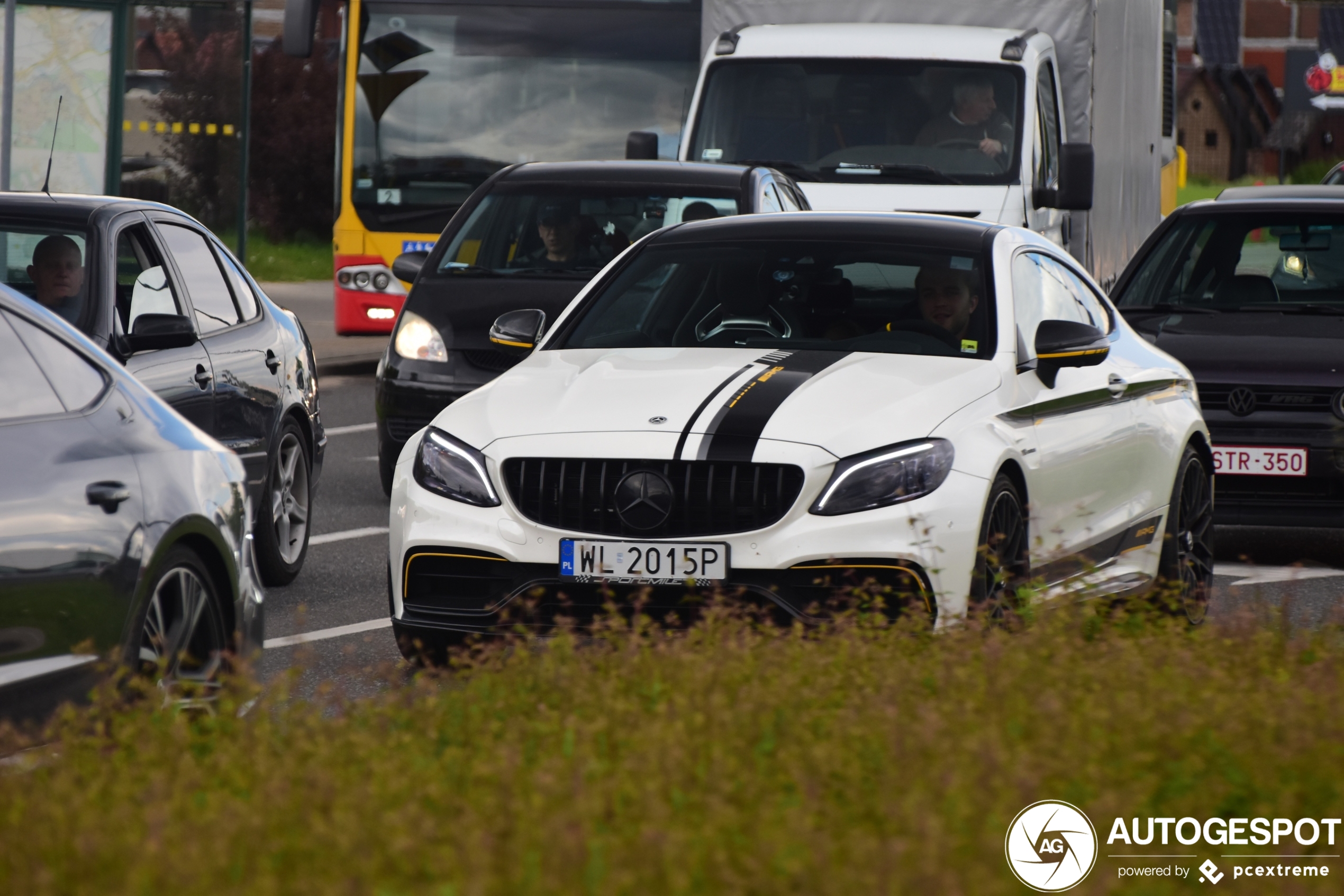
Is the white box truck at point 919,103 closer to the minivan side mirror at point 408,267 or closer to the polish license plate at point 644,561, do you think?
the minivan side mirror at point 408,267

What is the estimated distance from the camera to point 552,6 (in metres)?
18.6

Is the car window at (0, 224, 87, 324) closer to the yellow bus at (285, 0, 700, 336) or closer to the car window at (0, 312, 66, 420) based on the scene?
the car window at (0, 312, 66, 420)

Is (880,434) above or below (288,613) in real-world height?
above

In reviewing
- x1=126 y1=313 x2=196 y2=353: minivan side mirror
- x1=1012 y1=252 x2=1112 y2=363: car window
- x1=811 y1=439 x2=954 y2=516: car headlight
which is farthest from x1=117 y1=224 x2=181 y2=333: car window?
x1=1012 y1=252 x2=1112 y2=363: car window

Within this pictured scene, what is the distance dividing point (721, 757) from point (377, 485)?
8.63 metres

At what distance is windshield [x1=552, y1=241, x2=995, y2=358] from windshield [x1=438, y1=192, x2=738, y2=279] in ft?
12.2

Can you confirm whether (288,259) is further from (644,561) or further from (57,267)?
(644,561)

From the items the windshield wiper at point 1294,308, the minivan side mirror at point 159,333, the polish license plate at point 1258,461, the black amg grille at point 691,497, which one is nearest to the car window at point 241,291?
the minivan side mirror at point 159,333

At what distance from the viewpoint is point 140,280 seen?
8383 millimetres

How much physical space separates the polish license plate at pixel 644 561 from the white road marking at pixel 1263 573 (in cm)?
389

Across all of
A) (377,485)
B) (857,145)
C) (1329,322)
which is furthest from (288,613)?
(857,145)

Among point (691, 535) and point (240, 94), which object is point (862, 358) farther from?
point (240, 94)

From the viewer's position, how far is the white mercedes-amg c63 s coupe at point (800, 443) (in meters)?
6.33

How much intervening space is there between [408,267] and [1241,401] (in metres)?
4.76
